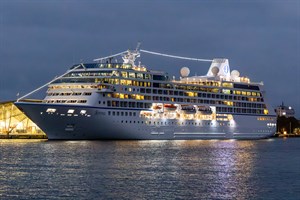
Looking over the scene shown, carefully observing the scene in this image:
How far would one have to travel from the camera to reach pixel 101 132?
91.0m

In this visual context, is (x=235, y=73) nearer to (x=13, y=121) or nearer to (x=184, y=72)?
(x=184, y=72)

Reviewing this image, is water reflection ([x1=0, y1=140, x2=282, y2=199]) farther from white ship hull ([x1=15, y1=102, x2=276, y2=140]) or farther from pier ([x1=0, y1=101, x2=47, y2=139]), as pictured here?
pier ([x1=0, y1=101, x2=47, y2=139])

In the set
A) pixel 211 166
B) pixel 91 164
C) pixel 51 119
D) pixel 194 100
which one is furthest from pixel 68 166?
pixel 194 100

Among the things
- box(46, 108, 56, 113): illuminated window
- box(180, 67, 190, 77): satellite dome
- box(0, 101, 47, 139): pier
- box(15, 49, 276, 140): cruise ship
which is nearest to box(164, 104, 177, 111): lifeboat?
box(15, 49, 276, 140): cruise ship

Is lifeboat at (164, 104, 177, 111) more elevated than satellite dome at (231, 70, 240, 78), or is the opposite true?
satellite dome at (231, 70, 240, 78)

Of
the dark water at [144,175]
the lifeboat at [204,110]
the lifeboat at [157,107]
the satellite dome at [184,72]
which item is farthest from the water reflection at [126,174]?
the satellite dome at [184,72]

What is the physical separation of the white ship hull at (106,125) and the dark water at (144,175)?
15.6 metres

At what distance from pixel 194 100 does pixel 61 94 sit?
25.6 meters

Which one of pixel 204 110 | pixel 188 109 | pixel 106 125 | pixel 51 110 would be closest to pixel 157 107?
pixel 188 109

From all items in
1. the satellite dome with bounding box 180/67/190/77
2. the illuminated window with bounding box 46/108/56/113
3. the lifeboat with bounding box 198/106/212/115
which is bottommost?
the illuminated window with bounding box 46/108/56/113

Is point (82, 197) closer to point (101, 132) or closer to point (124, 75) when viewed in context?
point (101, 132)

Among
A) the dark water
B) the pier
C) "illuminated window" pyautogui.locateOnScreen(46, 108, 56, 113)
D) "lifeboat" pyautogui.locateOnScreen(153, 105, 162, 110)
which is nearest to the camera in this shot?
the dark water

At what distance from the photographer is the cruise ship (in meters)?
89.4

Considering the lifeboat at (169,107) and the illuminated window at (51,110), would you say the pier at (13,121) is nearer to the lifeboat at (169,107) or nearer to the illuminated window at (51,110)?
the lifeboat at (169,107)
